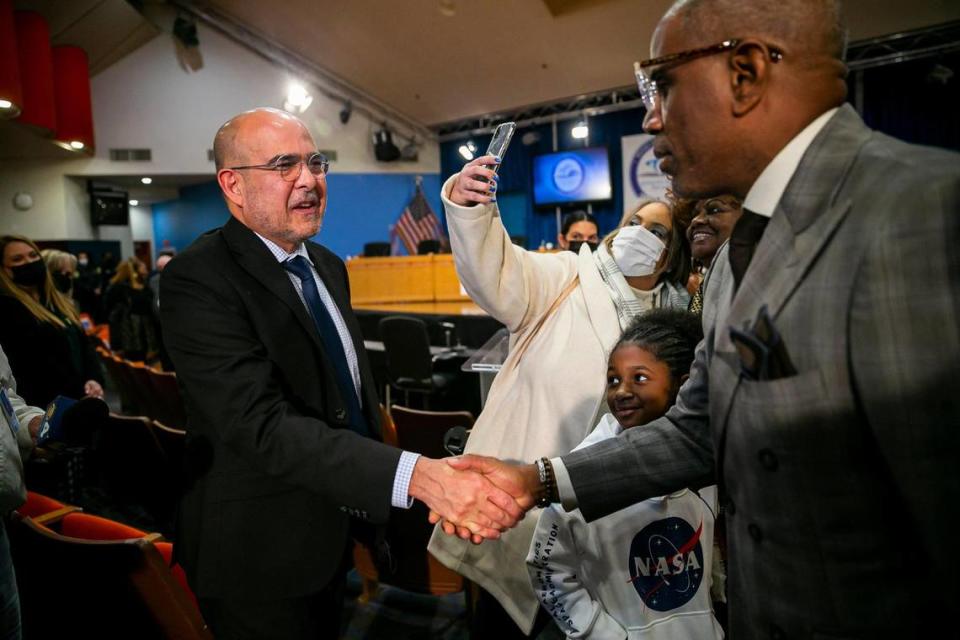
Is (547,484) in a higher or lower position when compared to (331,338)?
lower

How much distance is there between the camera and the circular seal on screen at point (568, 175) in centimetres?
1139

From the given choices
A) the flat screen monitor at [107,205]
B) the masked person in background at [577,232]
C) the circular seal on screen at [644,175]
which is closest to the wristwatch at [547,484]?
the masked person in background at [577,232]

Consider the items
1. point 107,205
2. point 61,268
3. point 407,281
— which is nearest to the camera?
point 61,268

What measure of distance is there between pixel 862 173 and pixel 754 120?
17cm

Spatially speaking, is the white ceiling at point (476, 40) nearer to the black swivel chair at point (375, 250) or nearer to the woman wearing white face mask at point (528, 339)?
the black swivel chair at point (375, 250)

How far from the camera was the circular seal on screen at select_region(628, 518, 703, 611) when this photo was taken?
1.49m

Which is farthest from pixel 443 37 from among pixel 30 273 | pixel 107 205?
pixel 30 273

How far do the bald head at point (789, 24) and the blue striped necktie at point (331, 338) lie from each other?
45.6 inches

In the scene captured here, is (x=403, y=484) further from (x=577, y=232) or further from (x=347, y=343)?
(x=577, y=232)

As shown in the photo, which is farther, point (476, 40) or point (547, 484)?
point (476, 40)

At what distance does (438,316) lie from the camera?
6734 millimetres

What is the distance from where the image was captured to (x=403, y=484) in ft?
4.63

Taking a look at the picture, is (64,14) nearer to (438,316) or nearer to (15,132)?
(15,132)

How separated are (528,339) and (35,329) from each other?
2.39m
